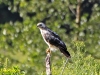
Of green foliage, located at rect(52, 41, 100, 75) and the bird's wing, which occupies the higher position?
the bird's wing

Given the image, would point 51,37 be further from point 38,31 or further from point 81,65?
point 38,31

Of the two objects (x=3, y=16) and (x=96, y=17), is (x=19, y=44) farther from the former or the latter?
(x=3, y=16)

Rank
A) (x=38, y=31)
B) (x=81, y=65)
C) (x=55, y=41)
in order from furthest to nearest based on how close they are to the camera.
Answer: (x=38, y=31) < (x=81, y=65) < (x=55, y=41)

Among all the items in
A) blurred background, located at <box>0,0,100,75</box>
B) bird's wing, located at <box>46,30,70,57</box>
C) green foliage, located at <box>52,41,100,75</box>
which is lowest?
green foliage, located at <box>52,41,100,75</box>

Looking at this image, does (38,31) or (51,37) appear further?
(38,31)

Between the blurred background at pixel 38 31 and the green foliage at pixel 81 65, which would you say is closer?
the green foliage at pixel 81 65

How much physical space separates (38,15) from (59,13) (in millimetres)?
779

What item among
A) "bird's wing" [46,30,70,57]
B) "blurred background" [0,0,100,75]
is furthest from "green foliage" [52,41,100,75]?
"blurred background" [0,0,100,75]

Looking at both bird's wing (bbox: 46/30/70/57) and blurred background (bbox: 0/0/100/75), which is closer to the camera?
bird's wing (bbox: 46/30/70/57)

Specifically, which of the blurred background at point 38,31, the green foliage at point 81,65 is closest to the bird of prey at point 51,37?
the green foliage at point 81,65

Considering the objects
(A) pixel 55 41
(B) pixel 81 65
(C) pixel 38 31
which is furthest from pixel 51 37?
(C) pixel 38 31

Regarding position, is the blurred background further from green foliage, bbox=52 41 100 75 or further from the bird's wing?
the bird's wing

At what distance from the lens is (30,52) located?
20.4 meters

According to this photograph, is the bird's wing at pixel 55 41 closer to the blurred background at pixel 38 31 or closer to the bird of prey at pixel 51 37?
the bird of prey at pixel 51 37
